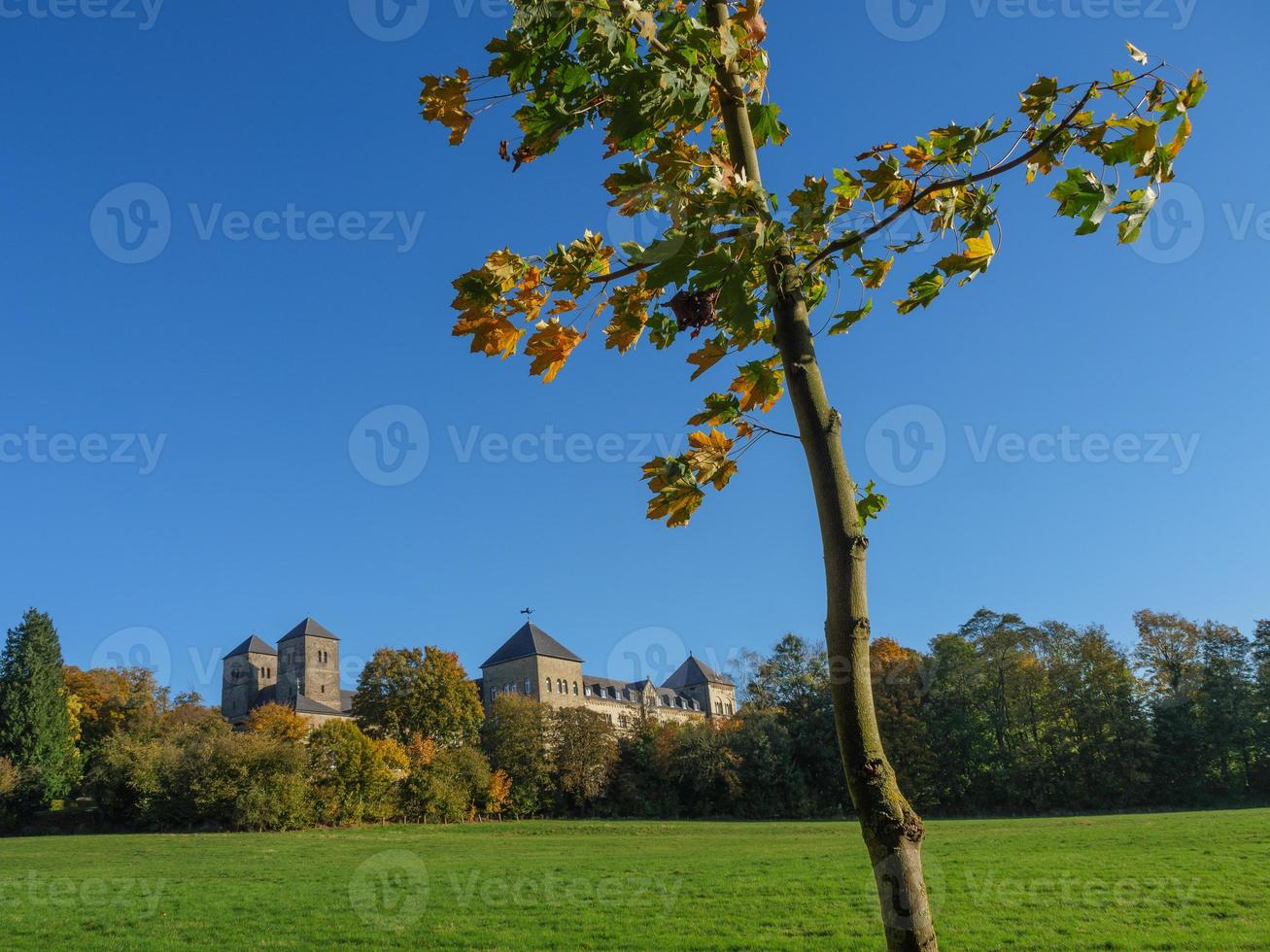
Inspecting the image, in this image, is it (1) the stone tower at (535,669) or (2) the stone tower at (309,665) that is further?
(2) the stone tower at (309,665)

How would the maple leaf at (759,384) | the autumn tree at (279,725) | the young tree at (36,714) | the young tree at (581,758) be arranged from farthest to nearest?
the young tree at (581,758), the young tree at (36,714), the autumn tree at (279,725), the maple leaf at (759,384)

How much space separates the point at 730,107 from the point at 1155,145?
3.18 feet

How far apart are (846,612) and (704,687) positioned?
90787 millimetres

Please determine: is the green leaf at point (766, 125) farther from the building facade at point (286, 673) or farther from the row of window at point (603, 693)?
the building facade at point (286, 673)

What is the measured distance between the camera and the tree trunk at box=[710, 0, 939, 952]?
5.45 ft

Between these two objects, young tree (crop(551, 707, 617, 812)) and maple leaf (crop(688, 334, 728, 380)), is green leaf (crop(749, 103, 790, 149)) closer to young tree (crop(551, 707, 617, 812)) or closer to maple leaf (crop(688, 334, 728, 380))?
maple leaf (crop(688, 334, 728, 380))

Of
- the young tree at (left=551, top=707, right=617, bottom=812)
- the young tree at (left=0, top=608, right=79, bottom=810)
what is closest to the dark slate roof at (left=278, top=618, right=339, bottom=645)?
the young tree at (left=0, top=608, right=79, bottom=810)

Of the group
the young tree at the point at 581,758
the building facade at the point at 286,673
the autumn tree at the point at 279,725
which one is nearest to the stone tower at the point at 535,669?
the building facade at the point at 286,673

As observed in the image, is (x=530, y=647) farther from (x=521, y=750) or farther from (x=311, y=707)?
(x=521, y=750)

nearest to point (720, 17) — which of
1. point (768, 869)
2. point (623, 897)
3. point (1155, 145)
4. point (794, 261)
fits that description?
point (794, 261)

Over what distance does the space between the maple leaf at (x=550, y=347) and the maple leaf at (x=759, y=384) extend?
0.50 m

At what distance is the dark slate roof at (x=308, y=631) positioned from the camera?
74.1 m

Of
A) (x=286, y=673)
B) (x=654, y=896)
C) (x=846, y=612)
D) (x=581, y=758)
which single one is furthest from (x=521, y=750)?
(x=846, y=612)

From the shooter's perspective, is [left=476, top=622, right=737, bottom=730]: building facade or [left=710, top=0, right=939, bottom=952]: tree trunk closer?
[left=710, top=0, right=939, bottom=952]: tree trunk
